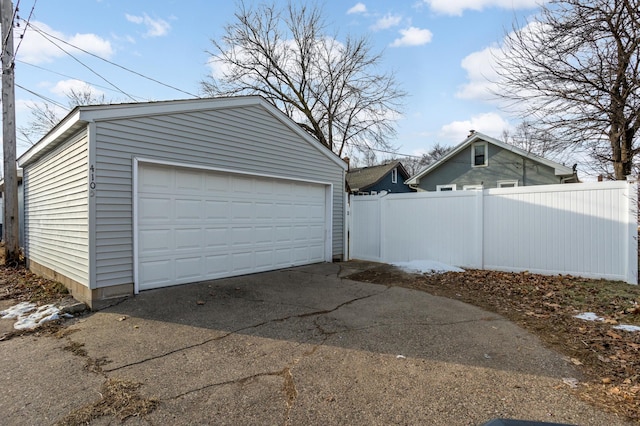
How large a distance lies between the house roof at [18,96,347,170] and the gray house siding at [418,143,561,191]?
11.4 m

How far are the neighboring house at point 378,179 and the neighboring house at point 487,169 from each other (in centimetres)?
499

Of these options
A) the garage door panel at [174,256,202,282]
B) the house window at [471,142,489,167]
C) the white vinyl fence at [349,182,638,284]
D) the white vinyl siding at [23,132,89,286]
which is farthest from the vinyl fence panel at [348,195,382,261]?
the house window at [471,142,489,167]

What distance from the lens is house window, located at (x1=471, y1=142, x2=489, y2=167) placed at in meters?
16.2

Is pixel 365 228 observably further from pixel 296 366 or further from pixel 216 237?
pixel 296 366

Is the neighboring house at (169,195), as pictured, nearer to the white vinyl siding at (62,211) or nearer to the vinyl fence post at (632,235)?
the white vinyl siding at (62,211)

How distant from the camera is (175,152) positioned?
618 cm

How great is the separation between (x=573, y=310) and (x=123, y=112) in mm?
7605

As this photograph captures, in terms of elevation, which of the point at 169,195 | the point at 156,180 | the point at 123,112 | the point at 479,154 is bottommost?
the point at 169,195

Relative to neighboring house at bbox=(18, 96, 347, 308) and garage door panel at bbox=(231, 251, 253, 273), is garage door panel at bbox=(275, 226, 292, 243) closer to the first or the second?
neighboring house at bbox=(18, 96, 347, 308)

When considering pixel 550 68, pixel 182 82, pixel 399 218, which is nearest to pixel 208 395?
pixel 399 218

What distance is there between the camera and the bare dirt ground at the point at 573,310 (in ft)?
9.17

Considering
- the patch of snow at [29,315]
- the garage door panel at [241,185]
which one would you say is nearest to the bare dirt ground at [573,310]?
the garage door panel at [241,185]

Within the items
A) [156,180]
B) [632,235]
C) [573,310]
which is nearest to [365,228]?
[573,310]

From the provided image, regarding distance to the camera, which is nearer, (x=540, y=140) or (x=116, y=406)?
(x=116, y=406)
